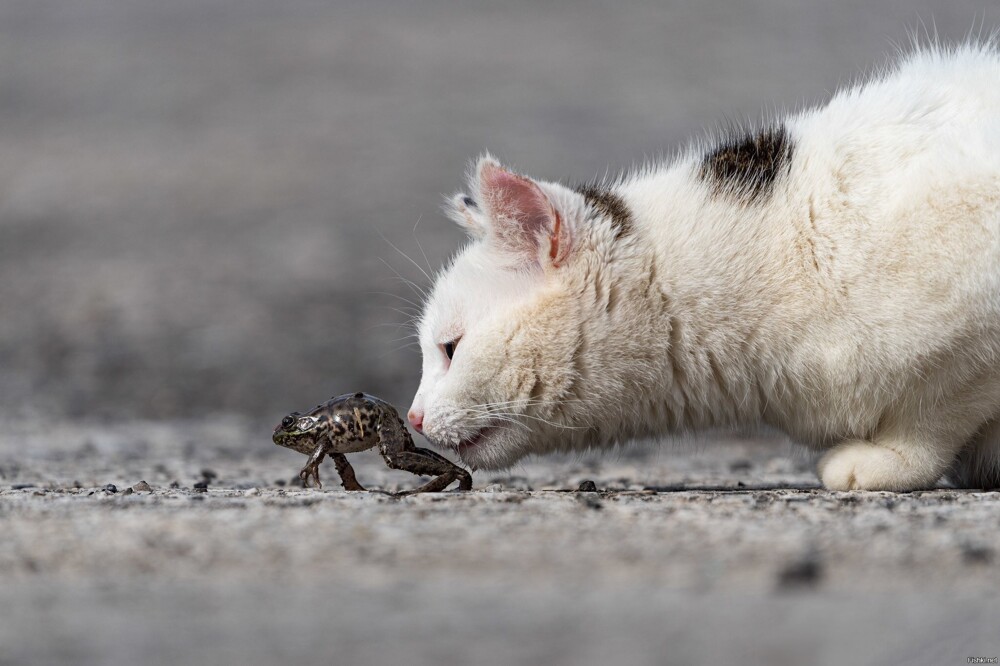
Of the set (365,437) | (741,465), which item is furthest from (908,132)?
(741,465)

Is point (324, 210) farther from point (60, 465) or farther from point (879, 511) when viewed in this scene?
point (879, 511)

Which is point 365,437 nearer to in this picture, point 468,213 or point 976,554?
point 468,213

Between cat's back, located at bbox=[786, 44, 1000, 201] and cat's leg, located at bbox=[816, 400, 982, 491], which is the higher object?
cat's back, located at bbox=[786, 44, 1000, 201]

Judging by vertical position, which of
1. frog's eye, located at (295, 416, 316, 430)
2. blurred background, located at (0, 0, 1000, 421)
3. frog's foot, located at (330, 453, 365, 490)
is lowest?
frog's foot, located at (330, 453, 365, 490)

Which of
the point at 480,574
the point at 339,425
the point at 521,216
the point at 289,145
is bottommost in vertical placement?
the point at 480,574

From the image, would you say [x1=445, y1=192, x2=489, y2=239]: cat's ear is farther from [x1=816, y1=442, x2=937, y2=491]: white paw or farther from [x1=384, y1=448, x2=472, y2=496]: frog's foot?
[x1=816, y1=442, x2=937, y2=491]: white paw

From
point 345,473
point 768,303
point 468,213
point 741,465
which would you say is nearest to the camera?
point 768,303

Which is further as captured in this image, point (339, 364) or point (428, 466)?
point (339, 364)

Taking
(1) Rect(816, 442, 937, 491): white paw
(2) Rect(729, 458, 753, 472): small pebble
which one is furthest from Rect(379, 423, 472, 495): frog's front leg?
(2) Rect(729, 458, 753, 472): small pebble
